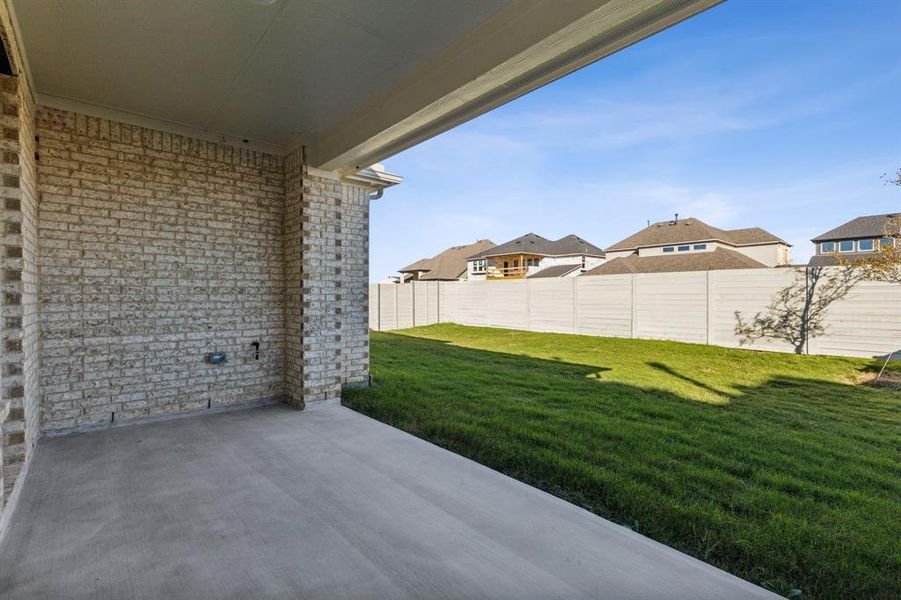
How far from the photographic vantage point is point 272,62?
2912 mm

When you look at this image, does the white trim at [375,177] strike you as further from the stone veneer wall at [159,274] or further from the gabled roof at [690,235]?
the gabled roof at [690,235]

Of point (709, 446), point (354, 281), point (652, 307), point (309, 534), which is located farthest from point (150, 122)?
point (652, 307)

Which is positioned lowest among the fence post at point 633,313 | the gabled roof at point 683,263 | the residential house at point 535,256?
the fence post at point 633,313

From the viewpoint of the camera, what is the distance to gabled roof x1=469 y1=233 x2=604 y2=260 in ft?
99.9

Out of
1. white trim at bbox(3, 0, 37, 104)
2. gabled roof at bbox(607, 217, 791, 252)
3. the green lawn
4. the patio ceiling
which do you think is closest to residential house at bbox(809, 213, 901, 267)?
gabled roof at bbox(607, 217, 791, 252)

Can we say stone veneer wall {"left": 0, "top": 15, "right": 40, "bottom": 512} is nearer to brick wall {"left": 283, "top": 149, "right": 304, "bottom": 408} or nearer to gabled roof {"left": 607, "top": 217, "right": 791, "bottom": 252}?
brick wall {"left": 283, "top": 149, "right": 304, "bottom": 408}

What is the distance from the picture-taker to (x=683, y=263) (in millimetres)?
18203

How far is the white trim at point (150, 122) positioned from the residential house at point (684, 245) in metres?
17.7

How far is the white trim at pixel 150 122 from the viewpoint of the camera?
11.6 ft

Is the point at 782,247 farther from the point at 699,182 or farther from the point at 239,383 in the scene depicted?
the point at 239,383

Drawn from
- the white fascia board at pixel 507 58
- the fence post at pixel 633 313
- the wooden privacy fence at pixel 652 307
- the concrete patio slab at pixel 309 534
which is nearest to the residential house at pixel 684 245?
the wooden privacy fence at pixel 652 307

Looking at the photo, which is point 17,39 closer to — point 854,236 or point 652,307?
point 652,307

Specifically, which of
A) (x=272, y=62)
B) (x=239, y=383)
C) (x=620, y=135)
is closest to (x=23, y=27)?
(x=272, y=62)

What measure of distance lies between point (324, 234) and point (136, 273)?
5.99 feet
